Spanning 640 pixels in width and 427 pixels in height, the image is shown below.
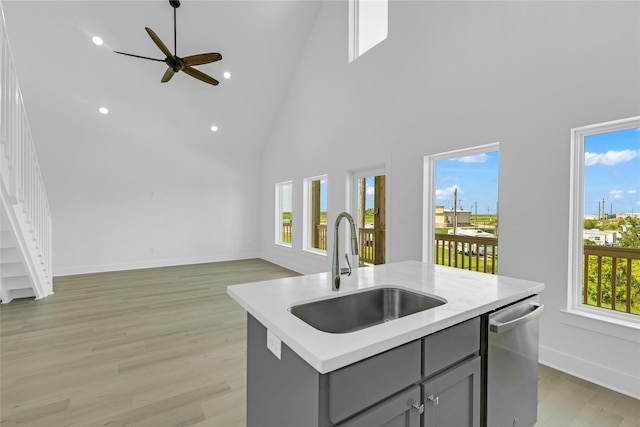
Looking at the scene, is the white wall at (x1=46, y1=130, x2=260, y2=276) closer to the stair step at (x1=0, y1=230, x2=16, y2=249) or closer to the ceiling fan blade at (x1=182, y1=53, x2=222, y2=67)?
the stair step at (x1=0, y1=230, x2=16, y2=249)

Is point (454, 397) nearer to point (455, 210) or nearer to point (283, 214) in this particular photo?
point (455, 210)

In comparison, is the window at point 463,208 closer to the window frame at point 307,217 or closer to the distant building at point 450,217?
the distant building at point 450,217

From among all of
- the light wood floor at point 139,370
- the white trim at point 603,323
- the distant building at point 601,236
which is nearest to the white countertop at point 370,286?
the light wood floor at point 139,370

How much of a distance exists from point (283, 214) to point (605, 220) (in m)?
5.73

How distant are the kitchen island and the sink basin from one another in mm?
34

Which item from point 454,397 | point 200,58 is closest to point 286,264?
point 200,58

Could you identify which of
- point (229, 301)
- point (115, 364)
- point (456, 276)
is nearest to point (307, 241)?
point (229, 301)

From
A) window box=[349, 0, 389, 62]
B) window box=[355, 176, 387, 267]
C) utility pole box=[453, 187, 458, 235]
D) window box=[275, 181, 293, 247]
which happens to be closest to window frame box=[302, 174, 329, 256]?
window box=[275, 181, 293, 247]

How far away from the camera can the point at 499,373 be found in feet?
4.62

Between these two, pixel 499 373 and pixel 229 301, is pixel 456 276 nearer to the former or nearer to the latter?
pixel 499 373

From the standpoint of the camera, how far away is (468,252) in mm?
3459

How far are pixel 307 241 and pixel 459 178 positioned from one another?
132 inches

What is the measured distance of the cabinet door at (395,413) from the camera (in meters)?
0.95

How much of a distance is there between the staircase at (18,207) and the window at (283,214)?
13.4 ft
